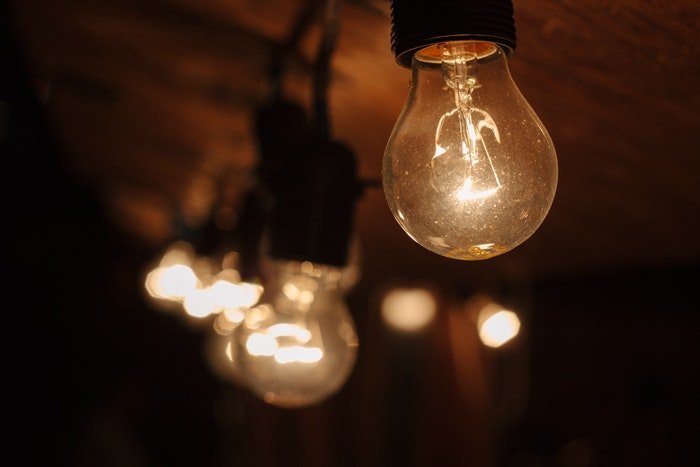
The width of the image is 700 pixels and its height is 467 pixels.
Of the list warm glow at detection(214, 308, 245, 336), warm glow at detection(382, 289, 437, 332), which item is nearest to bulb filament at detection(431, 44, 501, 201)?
warm glow at detection(214, 308, 245, 336)

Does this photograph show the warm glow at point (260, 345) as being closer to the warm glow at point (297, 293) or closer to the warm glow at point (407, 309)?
the warm glow at point (297, 293)

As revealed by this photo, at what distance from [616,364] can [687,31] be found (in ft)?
8.64

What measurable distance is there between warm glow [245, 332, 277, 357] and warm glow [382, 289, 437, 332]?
98.5 inches

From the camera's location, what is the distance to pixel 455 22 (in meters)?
0.65

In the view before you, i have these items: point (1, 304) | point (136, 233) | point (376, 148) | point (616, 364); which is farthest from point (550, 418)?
point (1, 304)

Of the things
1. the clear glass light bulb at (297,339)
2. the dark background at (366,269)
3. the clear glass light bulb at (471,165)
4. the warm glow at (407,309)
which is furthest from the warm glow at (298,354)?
the warm glow at (407,309)

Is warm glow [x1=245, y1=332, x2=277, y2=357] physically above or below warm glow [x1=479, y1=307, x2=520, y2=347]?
below

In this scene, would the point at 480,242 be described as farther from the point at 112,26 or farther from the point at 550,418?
the point at 550,418

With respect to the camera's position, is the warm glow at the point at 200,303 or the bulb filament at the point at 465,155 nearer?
the bulb filament at the point at 465,155

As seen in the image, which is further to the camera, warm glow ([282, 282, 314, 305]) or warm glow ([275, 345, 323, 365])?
warm glow ([282, 282, 314, 305])

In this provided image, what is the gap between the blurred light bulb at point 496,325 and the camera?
345 cm

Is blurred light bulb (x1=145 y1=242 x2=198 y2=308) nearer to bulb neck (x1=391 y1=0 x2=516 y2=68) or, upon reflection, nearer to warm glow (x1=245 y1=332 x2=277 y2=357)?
warm glow (x1=245 y1=332 x2=277 y2=357)

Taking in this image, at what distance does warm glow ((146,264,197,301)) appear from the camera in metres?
3.11

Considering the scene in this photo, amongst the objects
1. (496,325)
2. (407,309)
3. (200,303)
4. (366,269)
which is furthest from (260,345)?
(407,309)
